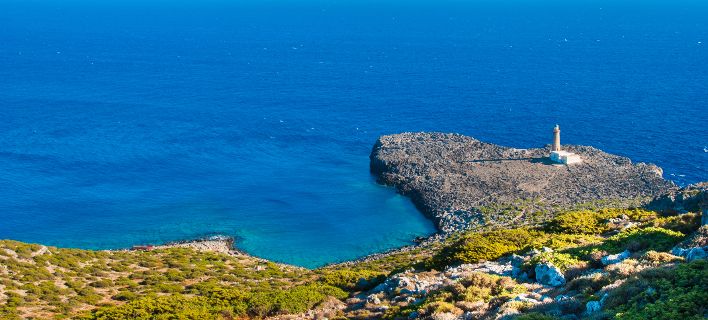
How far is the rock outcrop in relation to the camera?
2899 inches

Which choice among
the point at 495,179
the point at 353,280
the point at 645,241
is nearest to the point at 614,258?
the point at 645,241

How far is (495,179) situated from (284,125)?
42.1 m

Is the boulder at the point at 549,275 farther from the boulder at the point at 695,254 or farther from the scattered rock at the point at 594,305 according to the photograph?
the scattered rock at the point at 594,305

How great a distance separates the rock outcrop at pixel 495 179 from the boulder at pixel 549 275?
132 feet

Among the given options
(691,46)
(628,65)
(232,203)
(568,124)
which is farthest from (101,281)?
(691,46)

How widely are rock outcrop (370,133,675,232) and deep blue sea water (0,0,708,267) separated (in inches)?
128

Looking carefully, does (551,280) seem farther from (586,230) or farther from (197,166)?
(197,166)

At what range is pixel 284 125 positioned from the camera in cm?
11256

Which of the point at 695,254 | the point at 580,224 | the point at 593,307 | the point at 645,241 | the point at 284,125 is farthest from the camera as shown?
the point at 284,125

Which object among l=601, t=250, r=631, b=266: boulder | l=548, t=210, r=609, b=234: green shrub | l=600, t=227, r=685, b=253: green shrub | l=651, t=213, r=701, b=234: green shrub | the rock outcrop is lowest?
l=601, t=250, r=631, b=266: boulder

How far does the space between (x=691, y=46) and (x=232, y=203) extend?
14267cm

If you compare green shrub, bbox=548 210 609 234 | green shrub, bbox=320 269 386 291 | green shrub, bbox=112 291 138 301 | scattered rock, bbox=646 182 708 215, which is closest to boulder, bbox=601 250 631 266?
green shrub, bbox=320 269 386 291

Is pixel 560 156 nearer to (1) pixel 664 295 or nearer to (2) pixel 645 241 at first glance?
(2) pixel 645 241

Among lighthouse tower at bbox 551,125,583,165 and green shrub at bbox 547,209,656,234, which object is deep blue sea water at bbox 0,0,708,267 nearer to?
lighthouse tower at bbox 551,125,583,165
